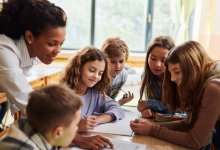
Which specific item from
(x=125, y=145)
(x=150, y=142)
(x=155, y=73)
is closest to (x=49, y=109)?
(x=125, y=145)

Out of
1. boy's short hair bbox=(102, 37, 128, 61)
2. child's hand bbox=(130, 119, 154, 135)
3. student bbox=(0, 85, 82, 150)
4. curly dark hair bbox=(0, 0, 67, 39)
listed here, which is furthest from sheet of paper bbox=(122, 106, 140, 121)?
student bbox=(0, 85, 82, 150)

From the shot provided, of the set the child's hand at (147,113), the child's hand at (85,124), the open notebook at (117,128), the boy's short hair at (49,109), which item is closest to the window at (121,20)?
the child's hand at (147,113)

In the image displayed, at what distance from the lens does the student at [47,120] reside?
2.38 ft

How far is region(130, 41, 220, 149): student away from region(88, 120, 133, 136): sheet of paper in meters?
0.04

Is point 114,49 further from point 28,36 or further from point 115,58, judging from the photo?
point 28,36

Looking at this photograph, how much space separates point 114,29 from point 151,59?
9.28ft

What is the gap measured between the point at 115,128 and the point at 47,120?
2.24ft

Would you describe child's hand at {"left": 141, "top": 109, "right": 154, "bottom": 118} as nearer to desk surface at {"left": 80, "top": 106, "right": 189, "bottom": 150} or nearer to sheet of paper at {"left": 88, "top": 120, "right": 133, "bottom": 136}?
sheet of paper at {"left": 88, "top": 120, "right": 133, "bottom": 136}

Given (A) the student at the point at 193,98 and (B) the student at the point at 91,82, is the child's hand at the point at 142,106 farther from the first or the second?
(A) the student at the point at 193,98

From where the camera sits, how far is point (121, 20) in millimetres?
4520

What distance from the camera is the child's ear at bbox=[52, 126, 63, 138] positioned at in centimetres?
74

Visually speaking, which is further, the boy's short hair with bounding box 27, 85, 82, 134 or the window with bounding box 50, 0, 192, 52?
the window with bounding box 50, 0, 192, 52

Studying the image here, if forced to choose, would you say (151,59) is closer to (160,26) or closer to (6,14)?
(6,14)

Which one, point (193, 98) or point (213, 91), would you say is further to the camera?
point (193, 98)
